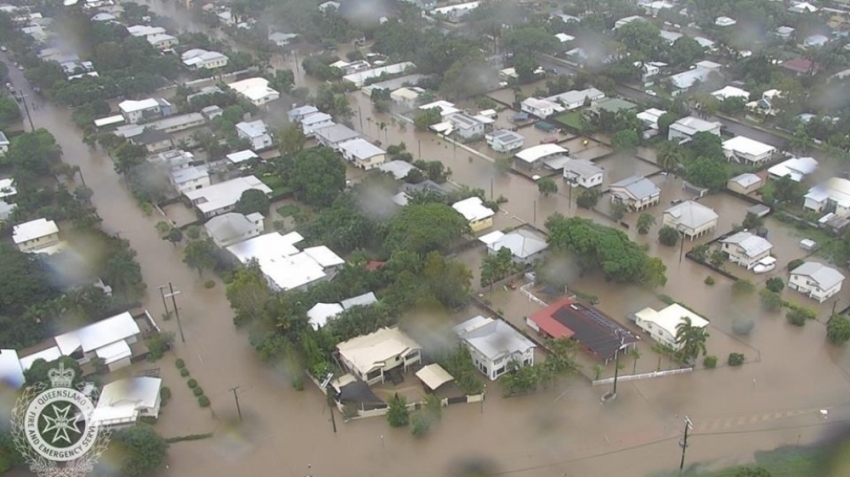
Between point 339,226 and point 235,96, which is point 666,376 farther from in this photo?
point 235,96

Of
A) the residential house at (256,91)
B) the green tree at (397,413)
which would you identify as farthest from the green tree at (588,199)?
the residential house at (256,91)

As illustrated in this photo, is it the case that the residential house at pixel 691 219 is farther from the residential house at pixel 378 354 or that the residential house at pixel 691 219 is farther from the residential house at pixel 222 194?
the residential house at pixel 222 194

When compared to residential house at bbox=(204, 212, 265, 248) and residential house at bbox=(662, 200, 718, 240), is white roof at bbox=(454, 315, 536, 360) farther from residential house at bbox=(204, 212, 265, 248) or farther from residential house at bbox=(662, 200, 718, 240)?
residential house at bbox=(204, 212, 265, 248)

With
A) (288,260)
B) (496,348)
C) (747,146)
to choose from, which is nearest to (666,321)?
(496,348)

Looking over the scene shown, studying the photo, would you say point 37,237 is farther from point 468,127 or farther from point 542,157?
point 542,157

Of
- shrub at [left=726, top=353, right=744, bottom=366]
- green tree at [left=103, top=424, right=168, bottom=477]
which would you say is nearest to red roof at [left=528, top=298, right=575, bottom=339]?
shrub at [left=726, top=353, right=744, bottom=366]

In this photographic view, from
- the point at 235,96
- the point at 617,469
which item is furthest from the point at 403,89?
the point at 617,469
